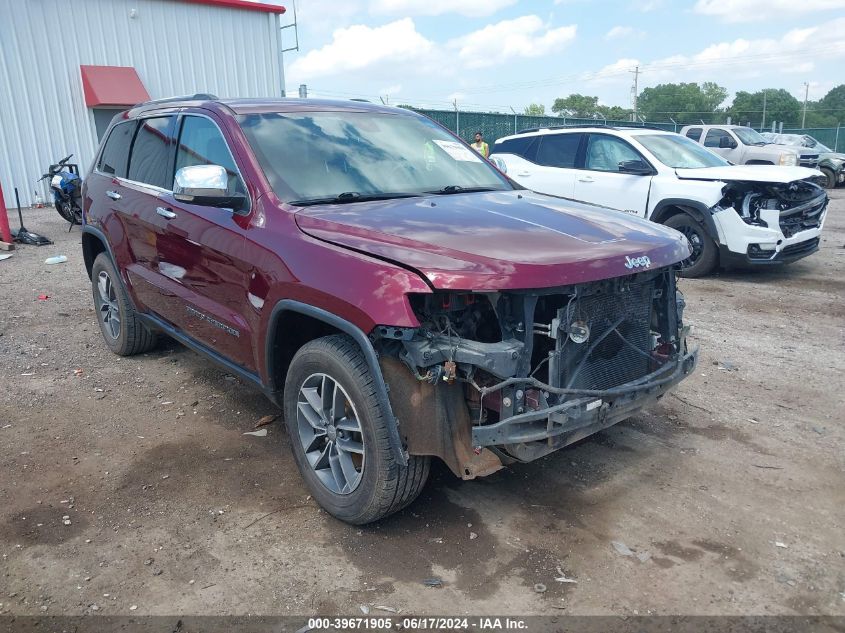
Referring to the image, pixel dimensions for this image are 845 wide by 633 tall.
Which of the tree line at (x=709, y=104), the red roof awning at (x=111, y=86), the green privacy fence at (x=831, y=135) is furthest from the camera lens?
the tree line at (x=709, y=104)

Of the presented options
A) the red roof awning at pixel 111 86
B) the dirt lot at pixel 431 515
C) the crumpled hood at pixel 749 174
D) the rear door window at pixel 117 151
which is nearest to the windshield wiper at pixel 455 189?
the dirt lot at pixel 431 515

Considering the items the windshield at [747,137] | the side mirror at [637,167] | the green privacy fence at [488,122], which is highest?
the green privacy fence at [488,122]

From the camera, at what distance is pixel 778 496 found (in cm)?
336

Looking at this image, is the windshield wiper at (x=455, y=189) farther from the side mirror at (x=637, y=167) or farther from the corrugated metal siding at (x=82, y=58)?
the corrugated metal siding at (x=82, y=58)

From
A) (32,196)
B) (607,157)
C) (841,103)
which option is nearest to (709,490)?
(607,157)

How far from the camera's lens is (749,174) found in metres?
7.80

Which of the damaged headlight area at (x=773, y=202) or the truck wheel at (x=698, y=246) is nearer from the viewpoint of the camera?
the damaged headlight area at (x=773, y=202)

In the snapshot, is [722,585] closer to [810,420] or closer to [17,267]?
[810,420]

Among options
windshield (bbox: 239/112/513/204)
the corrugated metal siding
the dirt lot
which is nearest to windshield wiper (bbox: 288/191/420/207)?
windshield (bbox: 239/112/513/204)

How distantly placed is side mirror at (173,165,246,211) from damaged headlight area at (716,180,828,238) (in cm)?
641

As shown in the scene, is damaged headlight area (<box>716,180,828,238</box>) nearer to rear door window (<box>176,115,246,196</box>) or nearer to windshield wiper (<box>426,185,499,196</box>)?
windshield wiper (<box>426,185,499,196</box>)

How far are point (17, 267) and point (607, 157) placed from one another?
8.37 metres

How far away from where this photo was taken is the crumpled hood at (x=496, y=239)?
2.63 metres

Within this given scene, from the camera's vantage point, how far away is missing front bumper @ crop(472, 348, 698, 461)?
271cm
